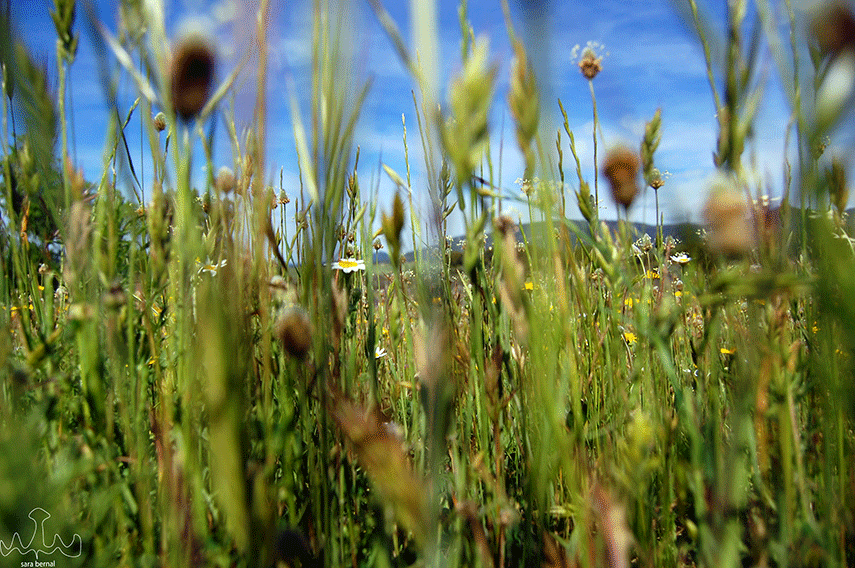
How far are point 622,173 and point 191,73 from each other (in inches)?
20.6

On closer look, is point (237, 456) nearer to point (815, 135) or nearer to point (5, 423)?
point (5, 423)

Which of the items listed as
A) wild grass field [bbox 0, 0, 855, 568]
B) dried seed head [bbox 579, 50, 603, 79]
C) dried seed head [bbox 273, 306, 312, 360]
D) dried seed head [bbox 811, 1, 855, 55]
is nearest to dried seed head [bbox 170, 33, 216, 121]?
wild grass field [bbox 0, 0, 855, 568]

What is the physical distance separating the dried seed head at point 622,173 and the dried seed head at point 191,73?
498 millimetres

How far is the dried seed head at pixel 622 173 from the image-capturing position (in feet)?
2.13

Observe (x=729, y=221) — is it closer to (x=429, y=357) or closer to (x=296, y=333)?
(x=429, y=357)

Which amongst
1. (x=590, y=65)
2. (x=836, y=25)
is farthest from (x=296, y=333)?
(x=590, y=65)

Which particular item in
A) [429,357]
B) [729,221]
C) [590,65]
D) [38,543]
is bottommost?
[38,543]

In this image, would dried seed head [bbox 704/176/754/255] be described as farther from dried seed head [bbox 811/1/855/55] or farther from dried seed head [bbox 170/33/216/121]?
dried seed head [bbox 170/33/216/121]

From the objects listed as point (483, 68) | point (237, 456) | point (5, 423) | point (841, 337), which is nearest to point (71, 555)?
point (5, 423)

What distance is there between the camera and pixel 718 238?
488mm

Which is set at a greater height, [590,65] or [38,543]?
[590,65]

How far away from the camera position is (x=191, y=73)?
465 millimetres

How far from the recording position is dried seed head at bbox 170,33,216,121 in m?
0.45

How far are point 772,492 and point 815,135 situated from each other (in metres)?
0.47
